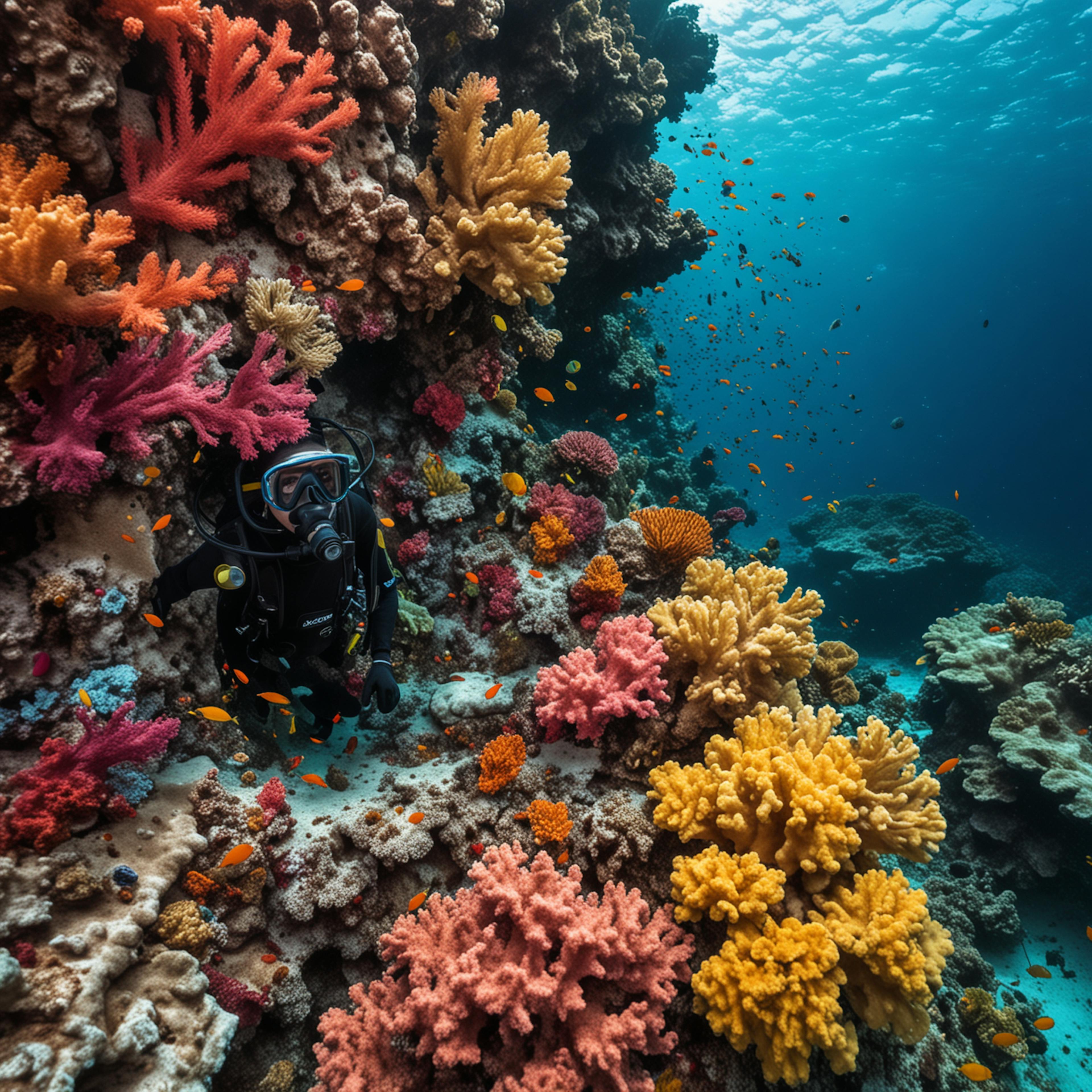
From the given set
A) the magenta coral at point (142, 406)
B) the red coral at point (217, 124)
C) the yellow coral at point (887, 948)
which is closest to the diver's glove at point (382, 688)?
the magenta coral at point (142, 406)

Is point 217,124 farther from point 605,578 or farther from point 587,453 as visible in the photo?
point 587,453

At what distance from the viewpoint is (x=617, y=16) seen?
8320 millimetres

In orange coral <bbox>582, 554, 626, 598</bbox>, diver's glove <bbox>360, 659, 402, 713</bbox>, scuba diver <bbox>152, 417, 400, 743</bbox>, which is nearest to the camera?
scuba diver <bbox>152, 417, 400, 743</bbox>

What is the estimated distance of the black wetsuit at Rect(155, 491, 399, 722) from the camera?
3094 millimetres

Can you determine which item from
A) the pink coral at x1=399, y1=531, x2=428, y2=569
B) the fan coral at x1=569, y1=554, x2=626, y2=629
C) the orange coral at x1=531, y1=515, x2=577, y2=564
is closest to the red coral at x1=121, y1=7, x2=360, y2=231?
the pink coral at x1=399, y1=531, x2=428, y2=569

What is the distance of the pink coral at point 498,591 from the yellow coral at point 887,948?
3.04m

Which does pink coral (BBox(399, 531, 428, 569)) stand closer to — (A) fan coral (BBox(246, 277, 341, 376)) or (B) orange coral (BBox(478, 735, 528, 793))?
(A) fan coral (BBox(246, 277, 341, 376))

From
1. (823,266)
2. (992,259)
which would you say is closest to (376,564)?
(992,259)

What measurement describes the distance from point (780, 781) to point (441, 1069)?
2.11m

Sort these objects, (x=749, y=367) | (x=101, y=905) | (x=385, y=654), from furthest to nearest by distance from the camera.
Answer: (x=749, y=367), (x=385, y=654), (x=101, y=905)

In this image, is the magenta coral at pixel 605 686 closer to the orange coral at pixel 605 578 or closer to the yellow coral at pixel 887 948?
the orange coral at pixel 605 578

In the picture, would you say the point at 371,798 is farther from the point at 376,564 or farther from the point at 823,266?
the point at 823,266

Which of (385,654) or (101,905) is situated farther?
(385,654)

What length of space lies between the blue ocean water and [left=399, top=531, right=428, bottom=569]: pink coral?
29.4 ft
